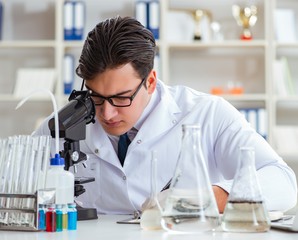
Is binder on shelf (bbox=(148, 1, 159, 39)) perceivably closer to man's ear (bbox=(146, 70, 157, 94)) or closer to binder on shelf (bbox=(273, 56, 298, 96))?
binder on shelf (bbox=(273, 56, 298, 96))

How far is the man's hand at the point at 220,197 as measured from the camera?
1786 millimetres

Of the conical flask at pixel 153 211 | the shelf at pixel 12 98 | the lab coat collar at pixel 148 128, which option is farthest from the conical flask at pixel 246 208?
the shelf at pixel 12 98

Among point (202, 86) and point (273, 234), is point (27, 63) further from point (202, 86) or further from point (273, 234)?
point (273, 234)

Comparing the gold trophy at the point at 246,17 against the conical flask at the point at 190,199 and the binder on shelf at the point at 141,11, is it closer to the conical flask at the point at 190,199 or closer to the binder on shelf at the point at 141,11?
the binder on shelf at the point at 141,11

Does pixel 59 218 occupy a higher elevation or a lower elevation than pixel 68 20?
lower

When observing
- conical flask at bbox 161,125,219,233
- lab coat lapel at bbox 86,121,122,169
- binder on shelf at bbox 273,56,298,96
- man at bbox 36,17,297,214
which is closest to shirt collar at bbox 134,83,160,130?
man at bbox 36,17,297,214

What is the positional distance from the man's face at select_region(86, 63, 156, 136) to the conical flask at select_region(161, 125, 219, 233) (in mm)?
673

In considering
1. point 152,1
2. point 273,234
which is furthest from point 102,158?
point 152,1

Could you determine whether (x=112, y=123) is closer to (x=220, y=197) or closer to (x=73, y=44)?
(x=220, y=197)

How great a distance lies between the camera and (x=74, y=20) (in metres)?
4.73

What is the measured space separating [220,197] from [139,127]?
1.84ft

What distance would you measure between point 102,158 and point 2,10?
9.59 feet

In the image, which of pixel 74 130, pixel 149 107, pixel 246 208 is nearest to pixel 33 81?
pixel 149 107

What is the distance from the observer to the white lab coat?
7.25ft
